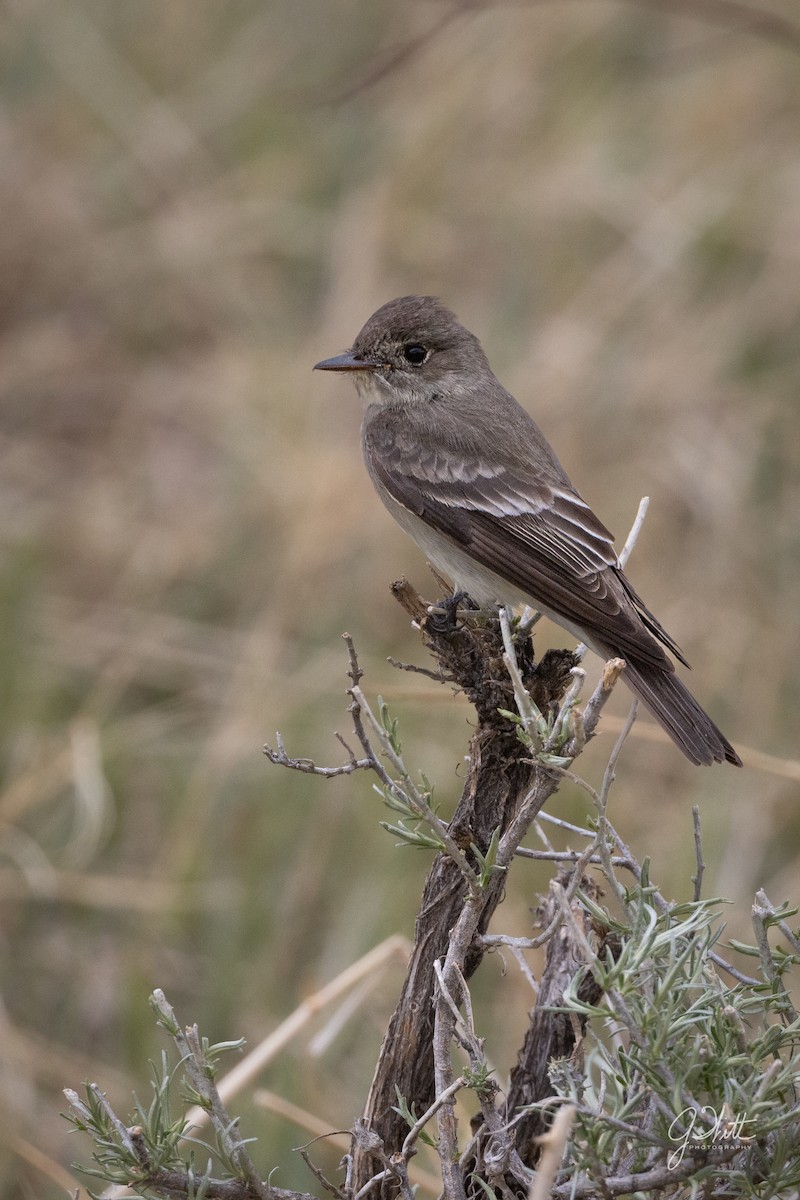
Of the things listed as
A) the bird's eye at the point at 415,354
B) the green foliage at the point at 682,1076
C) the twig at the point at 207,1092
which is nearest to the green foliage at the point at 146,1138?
the twig at the point at 207,1092

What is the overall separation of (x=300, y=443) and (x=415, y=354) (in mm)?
2446

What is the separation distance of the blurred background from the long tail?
0.11m

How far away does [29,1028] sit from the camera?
4.67 meters

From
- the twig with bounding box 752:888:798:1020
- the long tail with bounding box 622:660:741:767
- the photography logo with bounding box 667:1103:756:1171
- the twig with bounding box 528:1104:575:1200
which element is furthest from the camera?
the long tail with bounding box 622:660:741:767

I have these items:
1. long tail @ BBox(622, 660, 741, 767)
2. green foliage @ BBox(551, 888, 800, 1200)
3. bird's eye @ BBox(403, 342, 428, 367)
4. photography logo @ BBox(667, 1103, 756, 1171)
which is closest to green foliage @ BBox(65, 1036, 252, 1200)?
green foliage @ BBox(551, 888, 800, 1200)

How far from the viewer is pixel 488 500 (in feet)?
14.0

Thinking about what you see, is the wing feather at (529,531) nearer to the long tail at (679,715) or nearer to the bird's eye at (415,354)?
the long tail at (679,715)

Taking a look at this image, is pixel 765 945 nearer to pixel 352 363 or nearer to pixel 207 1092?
pixel 207 1092

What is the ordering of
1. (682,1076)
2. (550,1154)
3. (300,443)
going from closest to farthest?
(550,1154) < (682,1076) < (300,443)

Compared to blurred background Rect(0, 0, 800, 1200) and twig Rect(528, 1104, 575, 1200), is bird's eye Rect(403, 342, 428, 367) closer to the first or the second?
blurred background Rect(0, 0, 800, 1200)

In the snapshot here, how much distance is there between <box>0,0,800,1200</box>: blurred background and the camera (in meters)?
4.89

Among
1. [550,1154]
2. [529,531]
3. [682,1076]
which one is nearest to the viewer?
[550,1154]

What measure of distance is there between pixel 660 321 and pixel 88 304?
3.22 metres

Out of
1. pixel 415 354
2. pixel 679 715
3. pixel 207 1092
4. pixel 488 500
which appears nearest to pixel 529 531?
pixel 488 500
